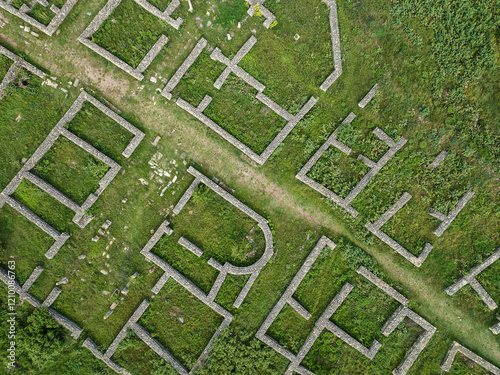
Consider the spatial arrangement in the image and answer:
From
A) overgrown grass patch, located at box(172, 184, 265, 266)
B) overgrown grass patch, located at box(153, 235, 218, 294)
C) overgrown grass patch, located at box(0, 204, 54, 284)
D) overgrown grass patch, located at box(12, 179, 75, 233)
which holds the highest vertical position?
overgrown grass patch, located at box(172, 184, 265, 266)

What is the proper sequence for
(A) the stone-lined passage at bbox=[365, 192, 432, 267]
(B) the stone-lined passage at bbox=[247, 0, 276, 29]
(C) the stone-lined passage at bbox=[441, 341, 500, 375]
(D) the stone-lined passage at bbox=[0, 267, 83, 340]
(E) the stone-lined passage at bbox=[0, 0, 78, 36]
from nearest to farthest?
(E) the stone-lined passage at bbox=[0, 0, 78, 36]
(B) the stone-lined passage at bbox=[247, 0, 276, 29]
(D) the stone-lined passage at bbox=[0, 267, 83, 340]
(A) the stone-lined passage at bbox=[365, 192, 432, 267]
(C) the stone-lined passage at bbox=[441, 341, 500, 375]

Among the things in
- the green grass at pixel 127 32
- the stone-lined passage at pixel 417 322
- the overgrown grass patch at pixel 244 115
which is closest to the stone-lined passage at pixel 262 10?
the overgrown grass patch at pixel 244 115

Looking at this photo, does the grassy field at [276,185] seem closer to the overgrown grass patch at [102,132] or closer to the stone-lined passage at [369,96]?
the overgrown grass patch at [102,132]

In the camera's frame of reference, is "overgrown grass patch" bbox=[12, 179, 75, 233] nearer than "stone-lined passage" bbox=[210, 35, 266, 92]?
No

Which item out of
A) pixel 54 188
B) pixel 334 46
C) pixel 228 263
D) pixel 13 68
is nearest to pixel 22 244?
pixel 54 188

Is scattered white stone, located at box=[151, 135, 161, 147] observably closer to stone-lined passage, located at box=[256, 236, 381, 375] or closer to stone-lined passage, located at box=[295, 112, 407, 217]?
stone-lined passage, located at box=[295, 112, 407, 217]

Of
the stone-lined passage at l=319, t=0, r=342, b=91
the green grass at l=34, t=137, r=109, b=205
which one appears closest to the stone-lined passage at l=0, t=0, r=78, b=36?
the green grass at l=34, t=137, r=109, b=205

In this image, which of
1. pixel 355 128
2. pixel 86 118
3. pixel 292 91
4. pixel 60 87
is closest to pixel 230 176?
pixel 292 91
